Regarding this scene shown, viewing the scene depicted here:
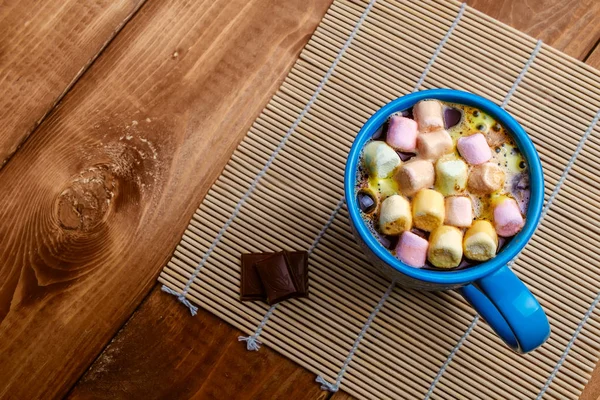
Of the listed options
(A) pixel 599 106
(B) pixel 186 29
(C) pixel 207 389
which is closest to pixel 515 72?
(A) pixel 599 106

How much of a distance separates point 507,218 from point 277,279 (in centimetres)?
38

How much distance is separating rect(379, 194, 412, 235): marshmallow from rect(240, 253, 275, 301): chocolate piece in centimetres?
26

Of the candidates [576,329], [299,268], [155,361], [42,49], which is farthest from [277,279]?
[42,49]

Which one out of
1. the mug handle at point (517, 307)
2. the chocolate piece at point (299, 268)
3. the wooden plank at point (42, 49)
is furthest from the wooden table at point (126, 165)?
the mug handle at point (517, 307)

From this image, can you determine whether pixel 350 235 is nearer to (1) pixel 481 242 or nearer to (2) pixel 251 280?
(2) pixel 251 280

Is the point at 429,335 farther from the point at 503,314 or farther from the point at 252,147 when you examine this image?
the point at 252,147

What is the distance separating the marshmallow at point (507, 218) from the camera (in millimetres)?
715

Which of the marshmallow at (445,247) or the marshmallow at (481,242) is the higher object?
the marshmallow at (481,242)

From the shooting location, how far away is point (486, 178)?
2.36ft

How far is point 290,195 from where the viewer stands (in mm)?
967

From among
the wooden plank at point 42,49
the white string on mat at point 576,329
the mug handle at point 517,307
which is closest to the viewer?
the mug handle at point 517,307

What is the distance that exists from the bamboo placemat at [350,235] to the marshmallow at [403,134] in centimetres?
22

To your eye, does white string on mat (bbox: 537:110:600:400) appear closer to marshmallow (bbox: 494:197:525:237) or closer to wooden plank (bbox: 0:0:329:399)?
marshmallow (bbox: 494:197:525:237)

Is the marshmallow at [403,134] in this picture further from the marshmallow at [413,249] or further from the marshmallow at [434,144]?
the marshmallow at [413,249]
